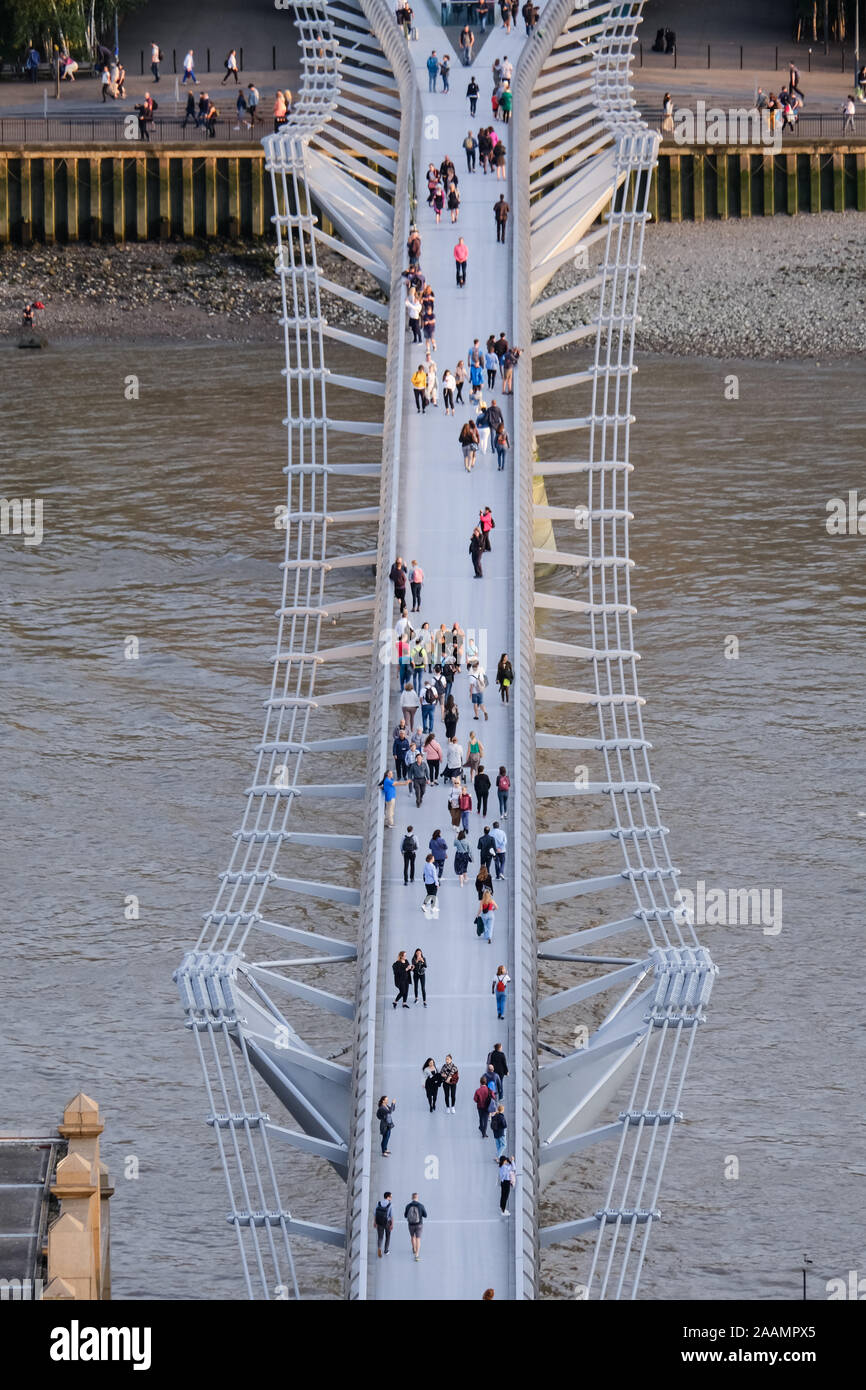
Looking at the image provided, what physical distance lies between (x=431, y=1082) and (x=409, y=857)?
4.47m

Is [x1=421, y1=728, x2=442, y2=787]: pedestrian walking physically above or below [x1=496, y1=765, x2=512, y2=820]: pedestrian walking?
above

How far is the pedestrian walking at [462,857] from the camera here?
3438 centimetres

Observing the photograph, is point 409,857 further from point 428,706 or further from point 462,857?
point 428,706

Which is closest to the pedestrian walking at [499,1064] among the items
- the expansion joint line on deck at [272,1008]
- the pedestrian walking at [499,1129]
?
the pedestrian walking at [499,1129]

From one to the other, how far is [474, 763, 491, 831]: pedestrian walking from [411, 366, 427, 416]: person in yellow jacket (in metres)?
11.4

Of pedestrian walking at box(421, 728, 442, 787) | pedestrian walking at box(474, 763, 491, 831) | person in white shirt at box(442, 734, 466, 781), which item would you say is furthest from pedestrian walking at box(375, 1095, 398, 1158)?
pedestrian walking at box(421, 728, 442, 787)

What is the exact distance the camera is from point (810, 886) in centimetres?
4047

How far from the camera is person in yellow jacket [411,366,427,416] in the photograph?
1810 inches

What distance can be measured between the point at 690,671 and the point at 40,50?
3579 cm

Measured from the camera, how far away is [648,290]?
68.9 metres

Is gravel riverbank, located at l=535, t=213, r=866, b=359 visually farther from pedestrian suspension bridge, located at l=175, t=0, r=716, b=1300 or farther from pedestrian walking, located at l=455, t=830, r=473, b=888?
pedestrian walking, located at l=455, t=830, r=473, b=888

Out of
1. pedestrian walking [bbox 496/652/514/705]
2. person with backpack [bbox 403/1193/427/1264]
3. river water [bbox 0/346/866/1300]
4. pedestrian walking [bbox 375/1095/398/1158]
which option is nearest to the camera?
person with backpack [bbox 403/1193/427/1264]
